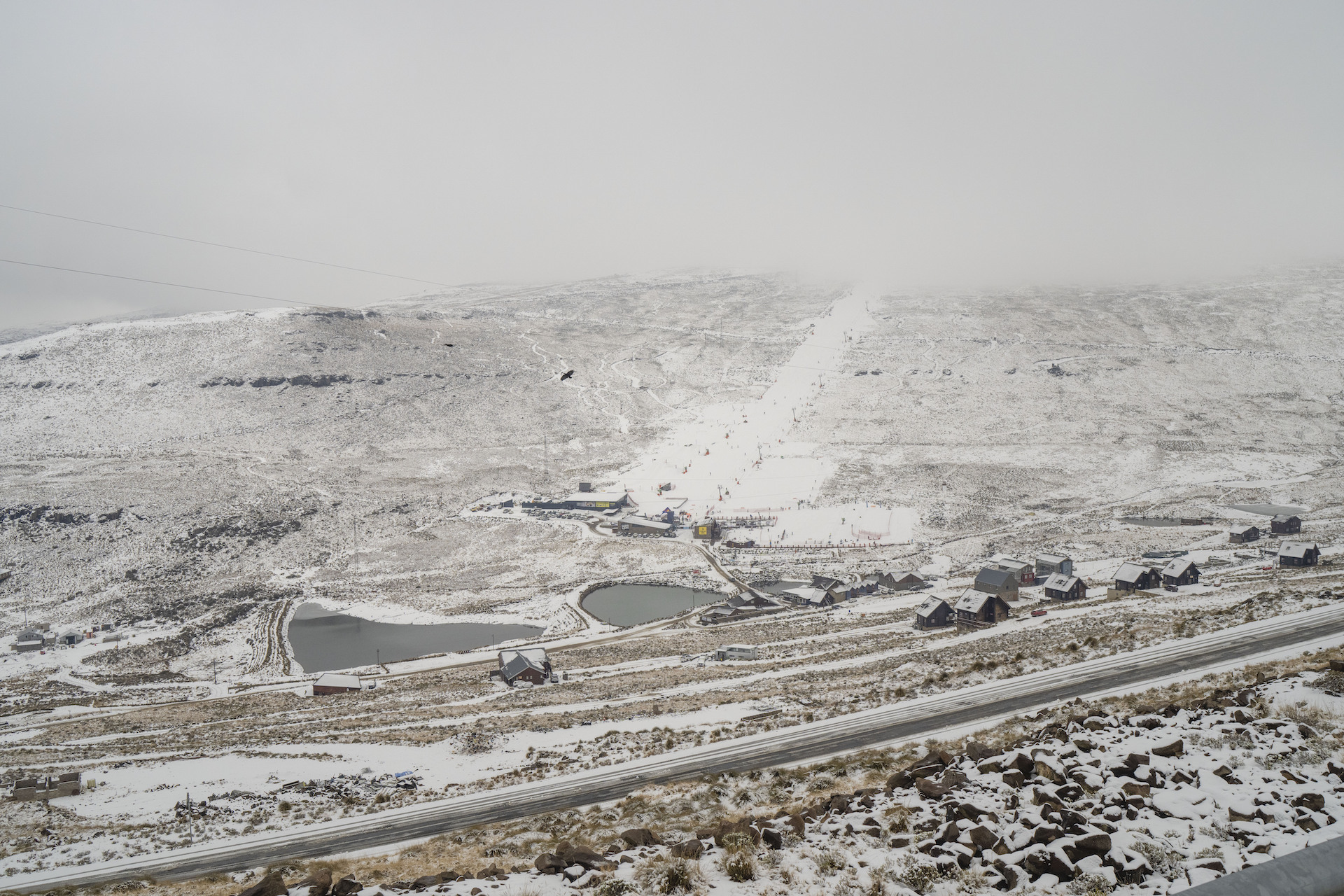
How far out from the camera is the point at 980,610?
4059cm

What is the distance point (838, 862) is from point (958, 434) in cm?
A: 10321

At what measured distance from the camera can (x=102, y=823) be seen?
2134cm

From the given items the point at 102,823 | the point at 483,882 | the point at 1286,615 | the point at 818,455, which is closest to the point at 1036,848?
the point at 483,882

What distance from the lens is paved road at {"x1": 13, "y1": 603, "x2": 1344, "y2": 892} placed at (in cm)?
1789

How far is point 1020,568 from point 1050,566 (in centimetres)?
411

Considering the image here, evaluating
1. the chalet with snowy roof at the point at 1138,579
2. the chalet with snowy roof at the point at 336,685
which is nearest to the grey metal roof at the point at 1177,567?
the chalet with snowy roof at the point at 1138,579

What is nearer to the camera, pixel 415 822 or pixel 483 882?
pixel 483 882

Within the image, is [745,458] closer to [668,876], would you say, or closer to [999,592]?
[999,592]

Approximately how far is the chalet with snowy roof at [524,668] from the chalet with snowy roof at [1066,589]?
107 feet

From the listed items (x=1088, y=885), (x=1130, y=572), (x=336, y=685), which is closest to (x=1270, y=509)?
(x=1130, y=572)

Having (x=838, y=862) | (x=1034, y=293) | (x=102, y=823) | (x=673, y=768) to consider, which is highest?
(x=1034, y=293)

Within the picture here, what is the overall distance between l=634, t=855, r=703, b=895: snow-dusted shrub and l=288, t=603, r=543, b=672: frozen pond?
40.6 meters

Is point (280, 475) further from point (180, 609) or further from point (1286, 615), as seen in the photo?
point (1286, 615)

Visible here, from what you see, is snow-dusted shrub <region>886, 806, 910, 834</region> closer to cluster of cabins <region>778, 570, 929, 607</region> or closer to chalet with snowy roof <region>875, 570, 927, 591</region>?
cluster of cabins <region>778, 570, 929, 607</region>
